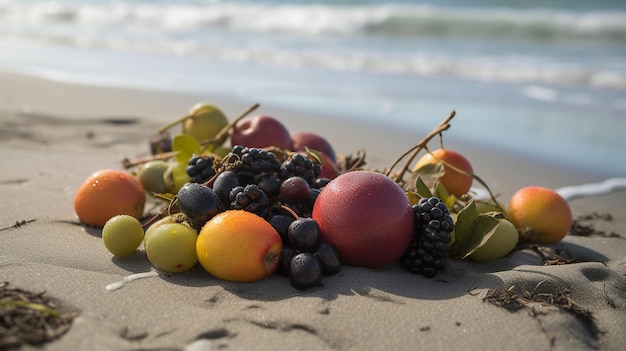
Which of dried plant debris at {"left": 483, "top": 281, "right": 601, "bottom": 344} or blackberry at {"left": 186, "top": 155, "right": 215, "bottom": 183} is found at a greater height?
blackberry at {"left": 186, "top": 155, "right": 215, "bottom": 183}

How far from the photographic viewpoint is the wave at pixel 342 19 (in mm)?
14805

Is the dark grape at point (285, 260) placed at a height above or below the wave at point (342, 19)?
below

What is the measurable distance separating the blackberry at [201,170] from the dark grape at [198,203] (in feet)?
0.86

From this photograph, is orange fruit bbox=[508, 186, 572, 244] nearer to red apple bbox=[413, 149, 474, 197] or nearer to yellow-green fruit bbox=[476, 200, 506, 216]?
yellow-green fruit bbox=[476, 200, 506, 216]

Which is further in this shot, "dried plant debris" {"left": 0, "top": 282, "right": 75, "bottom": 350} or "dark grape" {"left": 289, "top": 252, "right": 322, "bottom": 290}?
"dark grape" {"left": 289, "top": 252, "right": 322, "bottom": 290}

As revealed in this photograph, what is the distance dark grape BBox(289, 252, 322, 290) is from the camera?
2150mm

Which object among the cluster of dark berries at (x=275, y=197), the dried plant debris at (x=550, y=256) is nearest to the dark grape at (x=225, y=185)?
the cluster of dark berries at (x=275, y=197)

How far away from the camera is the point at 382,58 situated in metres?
10.2

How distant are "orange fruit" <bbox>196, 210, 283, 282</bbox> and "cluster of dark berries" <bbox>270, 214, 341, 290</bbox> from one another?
Result: 0.19 feet

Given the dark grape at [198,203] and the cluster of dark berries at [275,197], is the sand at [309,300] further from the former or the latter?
the dark grape at [198,203]

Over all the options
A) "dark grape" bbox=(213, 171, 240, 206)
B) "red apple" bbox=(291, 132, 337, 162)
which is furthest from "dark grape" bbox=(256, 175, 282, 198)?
"red apple" bbox=(291, 132, 337, 162)

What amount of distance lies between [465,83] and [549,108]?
168cm

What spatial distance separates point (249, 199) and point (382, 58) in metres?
8.21

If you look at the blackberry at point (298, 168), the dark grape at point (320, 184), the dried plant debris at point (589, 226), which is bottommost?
the dried plant debris at point (589, 226)
